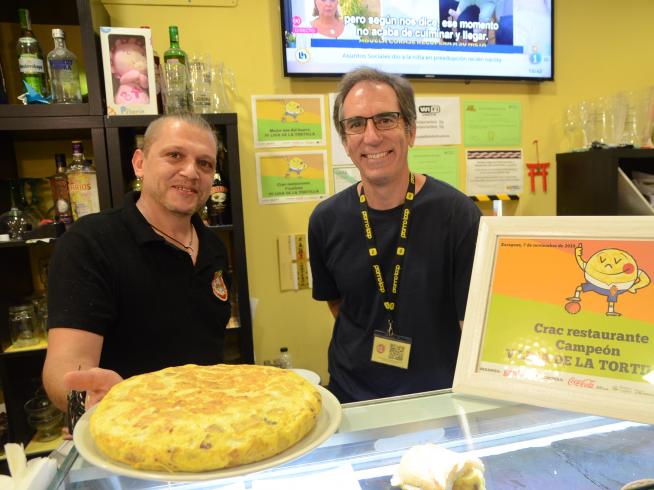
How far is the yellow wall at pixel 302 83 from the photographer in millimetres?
2475

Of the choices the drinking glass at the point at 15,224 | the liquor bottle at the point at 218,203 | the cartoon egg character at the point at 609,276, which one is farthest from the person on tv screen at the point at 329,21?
the cartoon egg character at the point at 609,276

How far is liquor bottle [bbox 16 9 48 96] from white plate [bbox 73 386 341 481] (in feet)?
6.41

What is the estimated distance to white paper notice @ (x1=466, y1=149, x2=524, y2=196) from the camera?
2934 millimetres

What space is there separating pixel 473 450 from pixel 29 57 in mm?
2360

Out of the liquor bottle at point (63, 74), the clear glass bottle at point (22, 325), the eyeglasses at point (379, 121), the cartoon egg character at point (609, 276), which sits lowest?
the clear glass bottle at point (22, 325)

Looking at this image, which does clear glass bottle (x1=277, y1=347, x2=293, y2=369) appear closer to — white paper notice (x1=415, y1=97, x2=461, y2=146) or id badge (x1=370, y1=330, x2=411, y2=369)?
id badge (x1=370, y1=330, x2=411, y2=369)

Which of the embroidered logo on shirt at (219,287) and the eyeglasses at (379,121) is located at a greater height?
the eyeglasses at (379,121)

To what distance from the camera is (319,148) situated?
2.67 meters

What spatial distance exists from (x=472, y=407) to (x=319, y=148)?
82.2 inches

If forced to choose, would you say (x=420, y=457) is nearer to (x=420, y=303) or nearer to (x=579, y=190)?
(x=420, y=303)

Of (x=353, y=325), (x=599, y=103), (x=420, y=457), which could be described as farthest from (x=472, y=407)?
(x=599, y=103)

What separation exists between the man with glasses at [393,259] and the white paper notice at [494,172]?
143 centimetres

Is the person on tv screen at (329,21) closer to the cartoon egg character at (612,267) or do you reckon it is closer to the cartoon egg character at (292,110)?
the cartoon egg character at (292,110)

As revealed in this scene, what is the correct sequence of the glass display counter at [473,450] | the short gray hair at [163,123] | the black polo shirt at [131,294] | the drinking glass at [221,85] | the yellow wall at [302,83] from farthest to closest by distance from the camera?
the yellow wall at [302,83] < the drinking glass at [221,85] < the short gray hair at [163,123] < the black polo shirt at [131,294] < the glass display counter at [473,450]
